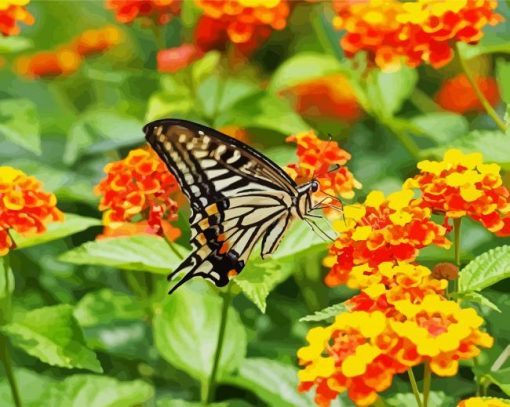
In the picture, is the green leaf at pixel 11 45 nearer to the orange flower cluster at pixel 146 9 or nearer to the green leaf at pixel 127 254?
the orange flower cluster at pixel 146 9

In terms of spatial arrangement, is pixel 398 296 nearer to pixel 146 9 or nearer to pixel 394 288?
pixel 394 288

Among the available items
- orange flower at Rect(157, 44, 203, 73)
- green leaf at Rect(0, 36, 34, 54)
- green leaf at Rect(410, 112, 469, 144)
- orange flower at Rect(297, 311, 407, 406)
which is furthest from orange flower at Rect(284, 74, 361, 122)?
orange flower at Rect(297, 311, 407, 406)

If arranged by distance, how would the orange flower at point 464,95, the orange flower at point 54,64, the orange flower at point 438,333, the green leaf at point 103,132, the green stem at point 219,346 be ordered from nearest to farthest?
the orange flower at point 438,333 → the green stem at point 219,346 → the green leaf at point 103,132 → the orange flower at point 464,95 → the orange flower at point 54,64

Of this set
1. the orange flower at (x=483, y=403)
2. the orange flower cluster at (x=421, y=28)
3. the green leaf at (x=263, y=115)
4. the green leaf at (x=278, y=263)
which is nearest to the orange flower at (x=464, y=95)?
the green leaf at (x=263, y=115)

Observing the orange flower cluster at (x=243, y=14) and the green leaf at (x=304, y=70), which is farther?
the green leaf at (x=304, y=70)

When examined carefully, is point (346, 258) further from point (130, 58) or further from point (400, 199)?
point (130, 58)

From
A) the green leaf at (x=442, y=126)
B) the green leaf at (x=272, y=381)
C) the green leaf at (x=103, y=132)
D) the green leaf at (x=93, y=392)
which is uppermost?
the green leaf at (x=103, y=132)

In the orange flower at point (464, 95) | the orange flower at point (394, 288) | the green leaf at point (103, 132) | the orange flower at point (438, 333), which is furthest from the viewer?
the orange flower at point (464, 95)

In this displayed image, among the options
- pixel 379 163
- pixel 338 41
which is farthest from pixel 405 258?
pixel 338 41
